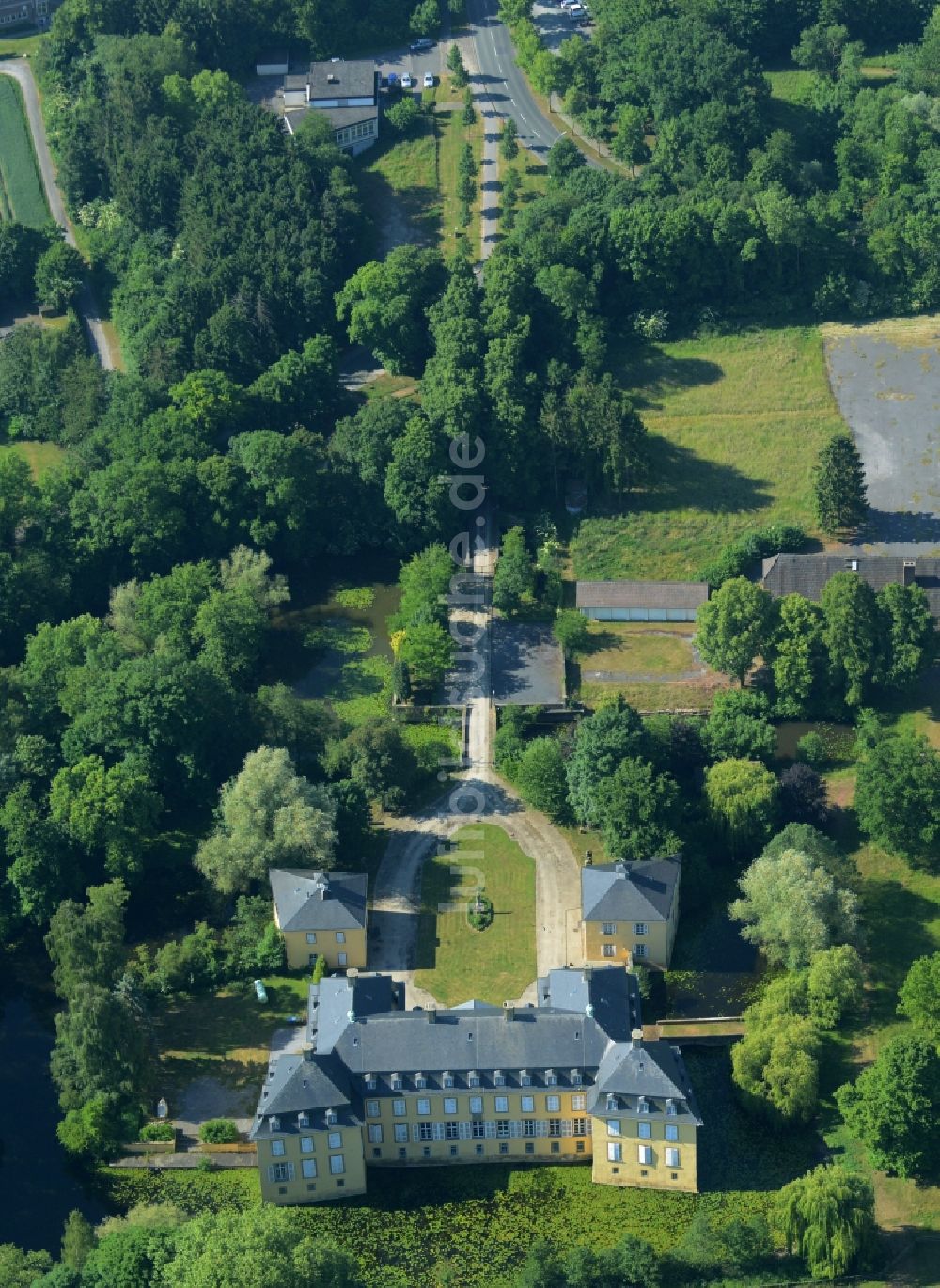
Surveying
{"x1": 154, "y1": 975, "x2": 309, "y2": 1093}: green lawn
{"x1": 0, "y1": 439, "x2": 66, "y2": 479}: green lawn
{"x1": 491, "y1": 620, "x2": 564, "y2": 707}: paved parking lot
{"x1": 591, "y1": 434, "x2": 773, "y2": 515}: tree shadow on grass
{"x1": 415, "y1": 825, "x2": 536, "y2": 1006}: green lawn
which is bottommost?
{"x1": 415, "y1": 825, "x2": 536, "y2": 1006}: green lawn

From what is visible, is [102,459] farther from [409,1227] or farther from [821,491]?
[409,1227]

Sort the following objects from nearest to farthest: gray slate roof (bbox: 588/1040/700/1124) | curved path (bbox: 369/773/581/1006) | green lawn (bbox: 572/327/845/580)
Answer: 1. gray slate roof (bbox: 588/1040/700/1124)
2. curved path (bbox: 369/773/581/1006)
3. green lawn (bbox: 572/327/845/580)

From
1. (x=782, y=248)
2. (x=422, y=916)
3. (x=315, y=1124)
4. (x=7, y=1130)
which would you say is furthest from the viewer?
(x=782, y=248)

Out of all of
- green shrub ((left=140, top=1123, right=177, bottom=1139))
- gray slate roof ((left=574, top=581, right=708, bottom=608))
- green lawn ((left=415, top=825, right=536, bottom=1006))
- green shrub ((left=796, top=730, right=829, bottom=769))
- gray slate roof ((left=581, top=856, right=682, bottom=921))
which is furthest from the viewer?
gray slate roof ((left=574, top=581, right=708, bottom=608))

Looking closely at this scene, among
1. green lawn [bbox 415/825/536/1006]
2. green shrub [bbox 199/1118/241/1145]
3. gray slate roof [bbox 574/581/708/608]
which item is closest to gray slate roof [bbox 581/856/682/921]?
green lawn [bbox 415/825/536/1006]

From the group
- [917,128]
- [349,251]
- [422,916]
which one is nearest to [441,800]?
[422,916]

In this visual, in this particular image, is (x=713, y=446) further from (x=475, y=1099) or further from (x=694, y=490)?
(x=475, y=1099)

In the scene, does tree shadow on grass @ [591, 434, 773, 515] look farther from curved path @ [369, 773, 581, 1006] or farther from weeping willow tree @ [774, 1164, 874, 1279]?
weeping willow tree @ [774, 1164, 874, 1279]
